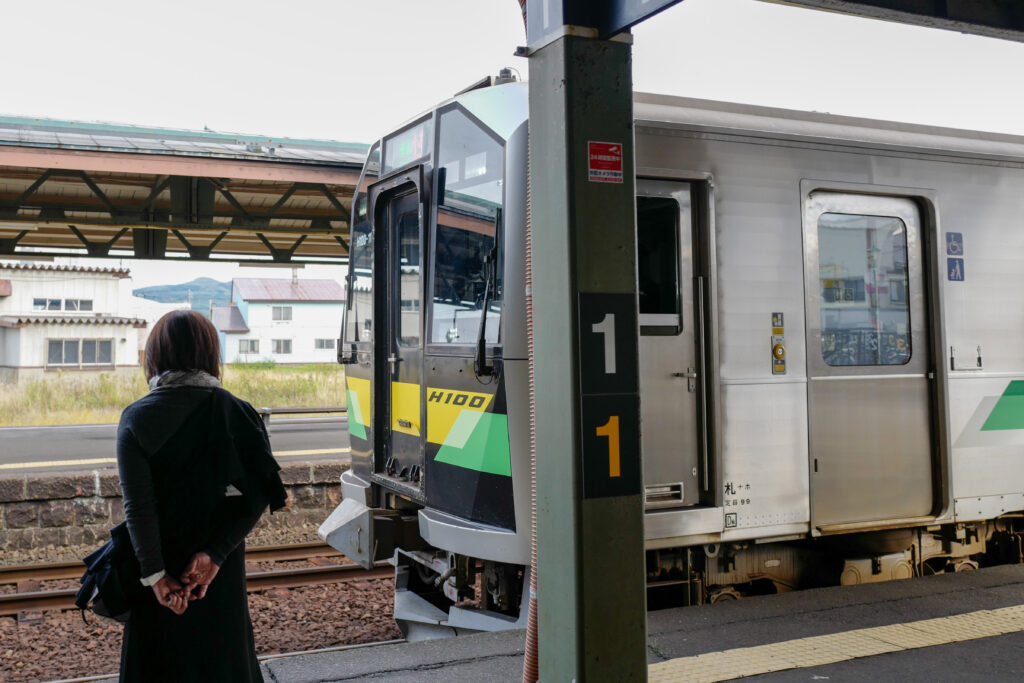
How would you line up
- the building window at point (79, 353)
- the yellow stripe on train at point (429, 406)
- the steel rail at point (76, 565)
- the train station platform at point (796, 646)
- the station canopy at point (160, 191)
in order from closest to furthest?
the train station platform at point (796, 646) < the yellow stripe on train at point (429, 406) < the steel rail at point (76, 565) < the station canopy at point (160, 191) < the building window at point (79, 353)

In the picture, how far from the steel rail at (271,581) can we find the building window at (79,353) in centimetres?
3101

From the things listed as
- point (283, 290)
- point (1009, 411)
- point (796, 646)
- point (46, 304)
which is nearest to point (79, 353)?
point (46, 304)

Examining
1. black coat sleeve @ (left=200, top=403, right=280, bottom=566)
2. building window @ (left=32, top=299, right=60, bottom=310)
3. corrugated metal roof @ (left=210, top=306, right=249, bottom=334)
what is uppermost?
corrugated metal roof @ (left=210, top=306, right=249, bottom=334)

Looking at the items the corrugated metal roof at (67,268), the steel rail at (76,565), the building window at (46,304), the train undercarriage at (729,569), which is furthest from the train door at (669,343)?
the building window at (46,304)

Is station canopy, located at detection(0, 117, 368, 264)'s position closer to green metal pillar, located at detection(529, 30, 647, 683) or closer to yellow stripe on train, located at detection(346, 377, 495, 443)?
yellow stripe on train, located at detection(346, 377, 495, 443)

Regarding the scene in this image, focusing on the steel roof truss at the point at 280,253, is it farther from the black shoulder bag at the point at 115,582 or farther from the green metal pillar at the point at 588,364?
the green metal pillar at the point at 588,364

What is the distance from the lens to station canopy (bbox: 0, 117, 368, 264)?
10.0 m

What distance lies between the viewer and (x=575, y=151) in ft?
9.39

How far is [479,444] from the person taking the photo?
4934mm

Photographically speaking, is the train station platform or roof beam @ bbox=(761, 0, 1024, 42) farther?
the train station platform

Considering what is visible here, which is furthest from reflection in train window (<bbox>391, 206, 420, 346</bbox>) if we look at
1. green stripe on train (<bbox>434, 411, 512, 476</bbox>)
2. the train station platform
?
the train station platform

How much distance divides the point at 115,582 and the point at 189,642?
1.00 feet

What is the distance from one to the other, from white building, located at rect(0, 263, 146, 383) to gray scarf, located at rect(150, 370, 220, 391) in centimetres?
3433

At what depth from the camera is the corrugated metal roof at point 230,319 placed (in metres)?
58.1
